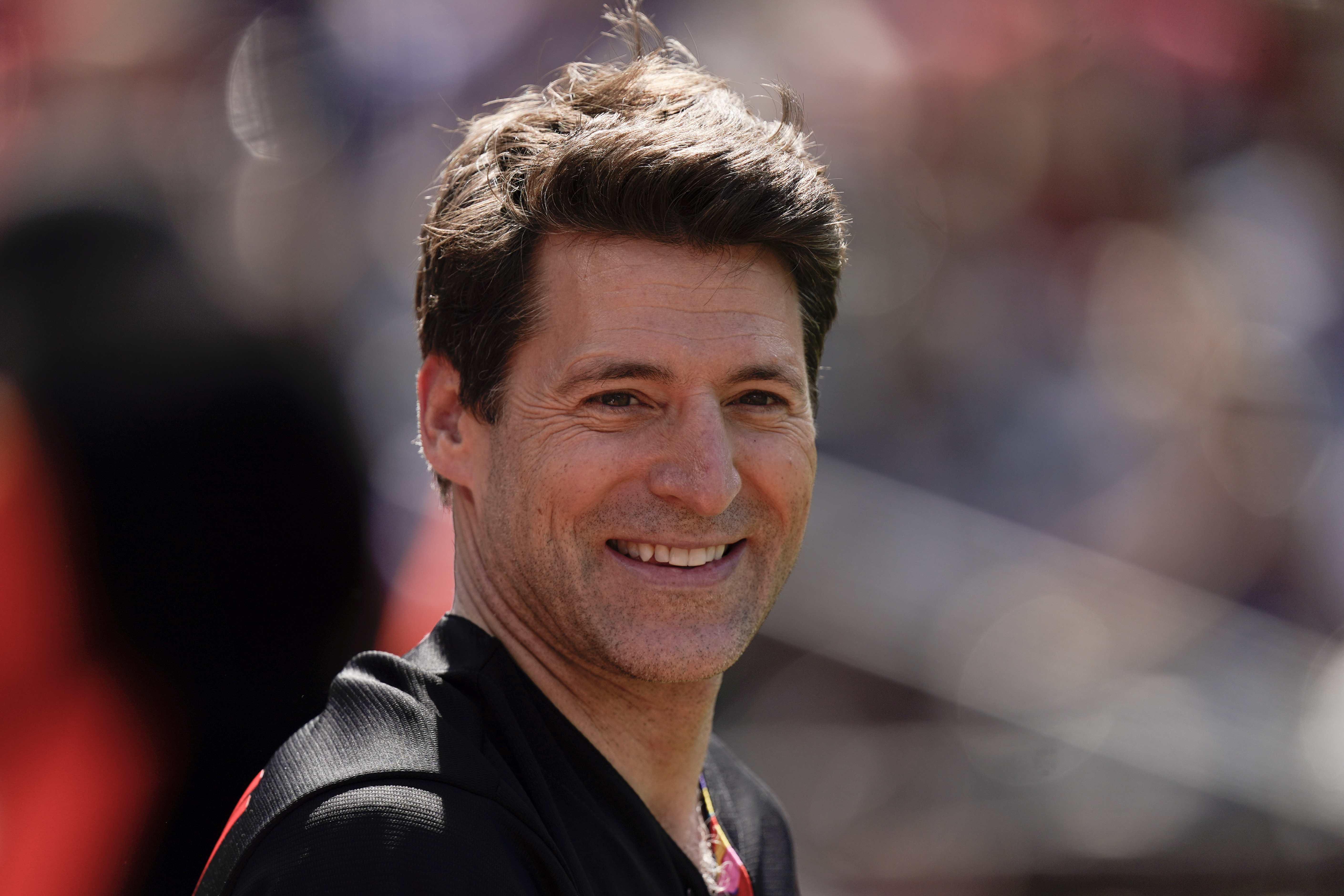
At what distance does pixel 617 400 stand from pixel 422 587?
2.17 meters

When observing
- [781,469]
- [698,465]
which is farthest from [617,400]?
[781,469]

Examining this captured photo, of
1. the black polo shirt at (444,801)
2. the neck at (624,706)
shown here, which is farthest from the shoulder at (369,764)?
the neck at (624,706)

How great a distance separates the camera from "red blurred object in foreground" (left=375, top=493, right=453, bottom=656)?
3.40 metres

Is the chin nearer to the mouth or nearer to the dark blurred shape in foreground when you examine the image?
the mouth

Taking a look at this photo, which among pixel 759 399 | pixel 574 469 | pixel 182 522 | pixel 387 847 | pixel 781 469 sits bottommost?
pixel 387 847

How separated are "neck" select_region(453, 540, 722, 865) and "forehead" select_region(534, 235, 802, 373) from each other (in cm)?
42

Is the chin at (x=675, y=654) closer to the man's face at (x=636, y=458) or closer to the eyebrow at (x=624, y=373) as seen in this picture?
the man's face at (x=636, y=458)

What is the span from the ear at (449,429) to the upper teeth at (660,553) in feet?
0.92

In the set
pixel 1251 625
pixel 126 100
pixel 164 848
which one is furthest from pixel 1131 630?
pixel 126 100

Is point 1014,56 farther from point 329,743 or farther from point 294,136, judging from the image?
point 329,743

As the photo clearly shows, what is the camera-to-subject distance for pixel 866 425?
17.2 feet

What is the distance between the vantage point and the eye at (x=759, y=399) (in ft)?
5.68

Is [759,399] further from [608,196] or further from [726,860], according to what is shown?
[726,860]

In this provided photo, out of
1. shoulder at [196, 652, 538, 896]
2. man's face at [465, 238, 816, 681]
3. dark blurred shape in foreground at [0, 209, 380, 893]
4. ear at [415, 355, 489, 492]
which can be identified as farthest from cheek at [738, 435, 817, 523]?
dark blurred shape in foreground at [0, 209, 380, 893]
